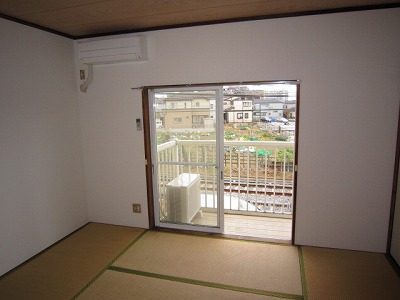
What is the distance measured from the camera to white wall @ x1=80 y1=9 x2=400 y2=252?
2.29 meters

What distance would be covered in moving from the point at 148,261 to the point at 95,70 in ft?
7.48

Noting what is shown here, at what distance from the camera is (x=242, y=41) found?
2535 millimetres

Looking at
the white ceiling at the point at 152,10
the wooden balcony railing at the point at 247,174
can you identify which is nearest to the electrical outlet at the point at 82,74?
the white ceiling at the point at 152,10

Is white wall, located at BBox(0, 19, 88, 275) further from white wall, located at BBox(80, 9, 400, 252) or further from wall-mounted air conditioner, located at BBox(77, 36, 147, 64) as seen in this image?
white wall, located at BBox(80, 9, 400, 252)

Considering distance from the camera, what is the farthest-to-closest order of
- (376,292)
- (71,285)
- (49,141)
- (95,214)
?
(95,214)
(49,141)
(71,285)
(376,292)

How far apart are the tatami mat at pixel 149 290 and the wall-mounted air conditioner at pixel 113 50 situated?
2235 millimetres

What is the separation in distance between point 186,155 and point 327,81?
5.64 feet

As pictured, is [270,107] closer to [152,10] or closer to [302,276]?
[152,10]

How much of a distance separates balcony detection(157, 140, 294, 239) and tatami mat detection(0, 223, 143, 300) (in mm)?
695

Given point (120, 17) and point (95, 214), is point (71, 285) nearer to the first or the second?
point (95, 214)

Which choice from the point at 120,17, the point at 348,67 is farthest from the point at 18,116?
the point at 348,67

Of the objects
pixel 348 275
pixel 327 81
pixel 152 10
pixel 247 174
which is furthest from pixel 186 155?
pixel 348 275

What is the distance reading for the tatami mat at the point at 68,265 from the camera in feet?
6.82

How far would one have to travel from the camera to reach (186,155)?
307 cm
